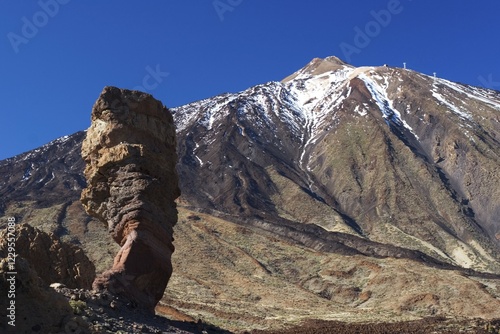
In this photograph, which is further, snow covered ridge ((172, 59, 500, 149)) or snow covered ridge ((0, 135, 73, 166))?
snow covered ridge ((172, 59, 500, 149))

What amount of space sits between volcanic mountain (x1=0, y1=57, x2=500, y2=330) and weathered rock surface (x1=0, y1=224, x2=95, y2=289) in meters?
10.3

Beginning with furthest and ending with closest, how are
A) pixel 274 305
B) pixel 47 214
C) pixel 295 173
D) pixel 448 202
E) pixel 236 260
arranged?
pixel 295 173 < pixel 448 202 < pixel 47 214 < pixel 236 260 < pixel 274 305

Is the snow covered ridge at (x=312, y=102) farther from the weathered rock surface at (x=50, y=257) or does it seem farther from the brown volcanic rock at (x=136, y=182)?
the brown volcanic rock at (x=136, y=182)

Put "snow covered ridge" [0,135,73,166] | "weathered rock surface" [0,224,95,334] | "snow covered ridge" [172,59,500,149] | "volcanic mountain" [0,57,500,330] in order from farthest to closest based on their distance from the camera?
"snow covered ridge" [172,59,500,149] → "snow covered ridge" [0,135,73,166] → "volcanic mountain" [0,57,500,330] → "weathered rock surface" [0,224,95,334]

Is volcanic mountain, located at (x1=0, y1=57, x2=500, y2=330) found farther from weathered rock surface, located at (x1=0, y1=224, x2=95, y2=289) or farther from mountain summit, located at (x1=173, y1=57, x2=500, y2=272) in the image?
weathered rock surface, located at (x1=0, y1=224, x2=95, y2=289)

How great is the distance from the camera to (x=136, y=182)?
1791cm

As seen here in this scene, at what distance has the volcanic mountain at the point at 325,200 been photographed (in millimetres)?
42812

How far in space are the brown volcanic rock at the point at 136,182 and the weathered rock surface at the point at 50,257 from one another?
8.22ft

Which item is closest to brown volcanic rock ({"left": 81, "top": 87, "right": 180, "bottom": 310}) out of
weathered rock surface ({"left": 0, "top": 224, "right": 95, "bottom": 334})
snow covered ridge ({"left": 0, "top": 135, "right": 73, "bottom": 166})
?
weathered rock surface ({"left": 0, "top": 224, "right": 95, "bottom": 334})

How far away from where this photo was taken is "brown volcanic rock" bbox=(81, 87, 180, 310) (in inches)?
666

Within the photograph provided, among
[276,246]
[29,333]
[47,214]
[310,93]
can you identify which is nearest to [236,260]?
[276,246]

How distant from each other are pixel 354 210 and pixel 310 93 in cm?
7645

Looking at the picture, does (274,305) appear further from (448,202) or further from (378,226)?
(448,202)

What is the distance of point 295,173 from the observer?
11200 centimetres
